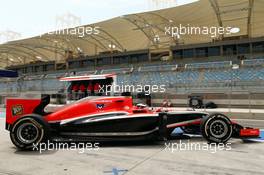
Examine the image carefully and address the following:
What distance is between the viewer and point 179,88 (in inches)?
949

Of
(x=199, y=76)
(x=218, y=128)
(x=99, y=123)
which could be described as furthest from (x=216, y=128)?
(x=199, y=76)

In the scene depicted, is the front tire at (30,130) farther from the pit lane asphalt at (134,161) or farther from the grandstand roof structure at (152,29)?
the grandstand roof structure at (152,29)

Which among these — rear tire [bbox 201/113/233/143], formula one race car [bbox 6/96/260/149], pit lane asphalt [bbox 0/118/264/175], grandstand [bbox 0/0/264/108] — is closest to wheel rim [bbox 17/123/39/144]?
formula one race car [bbox 6/96/260/149]

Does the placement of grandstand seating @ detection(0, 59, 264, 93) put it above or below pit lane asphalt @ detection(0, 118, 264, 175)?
above

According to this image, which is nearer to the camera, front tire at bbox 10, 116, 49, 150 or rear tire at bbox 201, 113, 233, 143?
front tire at bbox 10, 116, 49, 150

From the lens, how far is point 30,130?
5852 mm

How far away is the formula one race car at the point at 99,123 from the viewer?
583cm

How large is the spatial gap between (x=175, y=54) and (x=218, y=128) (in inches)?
1471

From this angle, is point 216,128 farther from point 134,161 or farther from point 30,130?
point 30,130

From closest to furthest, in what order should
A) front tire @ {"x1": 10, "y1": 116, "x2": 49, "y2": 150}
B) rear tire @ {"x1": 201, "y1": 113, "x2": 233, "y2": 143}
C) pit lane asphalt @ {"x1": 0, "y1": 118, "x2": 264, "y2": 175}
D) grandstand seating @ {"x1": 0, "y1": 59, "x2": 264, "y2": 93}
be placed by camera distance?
pit lane asphalt @ {"x1": 0, "y1": 118, "x2": 264, "y2": 175}, front tire @ {"x1": 10, "y1": 116, "x2": 49, "y2": 150}, rear tire @ {"x1": 201, "y1": 113, "x2": 233, "y2": 143}, grandstand seating @ {"x1": 0, "y1": 59, "x2": 264, "y2": 93}

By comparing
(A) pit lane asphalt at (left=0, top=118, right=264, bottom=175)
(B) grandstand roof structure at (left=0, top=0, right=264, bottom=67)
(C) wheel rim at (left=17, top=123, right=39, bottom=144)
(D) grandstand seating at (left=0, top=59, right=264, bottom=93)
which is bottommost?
(A) pit lane asphalt at (left=0, top=118, right=264, bottom=175)

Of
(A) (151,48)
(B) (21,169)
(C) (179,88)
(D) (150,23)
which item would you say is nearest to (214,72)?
(C) (179,88)

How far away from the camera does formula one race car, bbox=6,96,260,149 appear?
5.83 metres

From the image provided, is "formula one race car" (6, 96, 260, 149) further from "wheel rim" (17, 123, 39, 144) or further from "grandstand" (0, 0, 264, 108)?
"grandstand" (0, 0, 264, 108)
